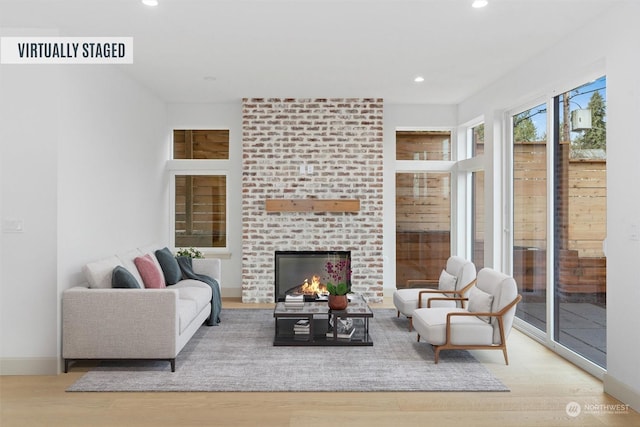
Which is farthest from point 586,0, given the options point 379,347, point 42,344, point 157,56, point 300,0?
point 42,344

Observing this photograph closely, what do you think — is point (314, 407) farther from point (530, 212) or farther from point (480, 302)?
point (530, 212)

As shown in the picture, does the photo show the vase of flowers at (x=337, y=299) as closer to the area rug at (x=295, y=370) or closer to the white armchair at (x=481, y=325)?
the area rug at (x=295, y=370)

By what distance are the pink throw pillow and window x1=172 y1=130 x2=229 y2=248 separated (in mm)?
2432

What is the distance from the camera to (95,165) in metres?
4.94

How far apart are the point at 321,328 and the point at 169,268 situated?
193 centimetres

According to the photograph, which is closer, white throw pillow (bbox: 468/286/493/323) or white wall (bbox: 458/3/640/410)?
white wall (bbox: 458/3/640/410)

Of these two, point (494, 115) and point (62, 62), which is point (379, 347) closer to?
point (494, 115)

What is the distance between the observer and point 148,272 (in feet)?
17.1

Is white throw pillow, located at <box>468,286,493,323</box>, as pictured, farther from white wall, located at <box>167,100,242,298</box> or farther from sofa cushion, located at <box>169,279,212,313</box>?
white wall, located at <box>167,100,242,298</box>

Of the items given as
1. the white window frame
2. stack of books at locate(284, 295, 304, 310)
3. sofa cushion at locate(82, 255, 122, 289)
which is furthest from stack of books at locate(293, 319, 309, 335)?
the white window frame

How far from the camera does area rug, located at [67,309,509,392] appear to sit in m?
3.87

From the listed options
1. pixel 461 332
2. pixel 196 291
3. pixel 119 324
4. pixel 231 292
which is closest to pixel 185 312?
pixel 119 324

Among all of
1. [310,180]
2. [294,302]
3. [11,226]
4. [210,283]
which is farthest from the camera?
[310,180]

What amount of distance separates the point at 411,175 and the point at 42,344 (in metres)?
5.50
